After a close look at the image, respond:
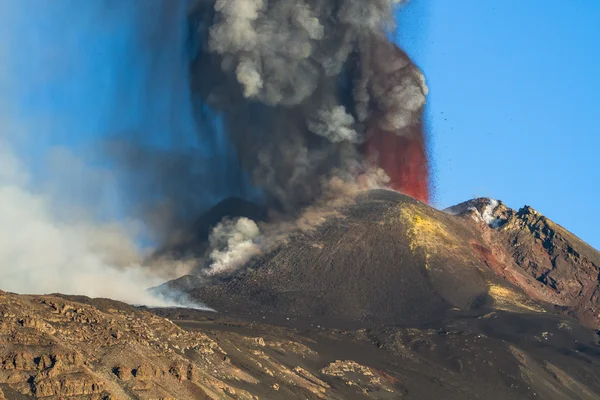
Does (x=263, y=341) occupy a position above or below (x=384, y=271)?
below

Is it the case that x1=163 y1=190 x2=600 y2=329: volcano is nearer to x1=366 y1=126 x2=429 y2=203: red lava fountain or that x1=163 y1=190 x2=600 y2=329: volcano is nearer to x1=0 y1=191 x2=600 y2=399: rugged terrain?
x1=0 y1=191 x2=600 y2=399: rugged terrain

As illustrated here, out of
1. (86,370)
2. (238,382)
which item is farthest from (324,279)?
(86,370)

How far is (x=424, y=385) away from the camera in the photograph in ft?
323

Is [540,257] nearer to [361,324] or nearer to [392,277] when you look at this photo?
[392,277]

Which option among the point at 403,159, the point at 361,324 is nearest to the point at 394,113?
the point at 403,159

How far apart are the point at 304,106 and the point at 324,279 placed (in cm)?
3256

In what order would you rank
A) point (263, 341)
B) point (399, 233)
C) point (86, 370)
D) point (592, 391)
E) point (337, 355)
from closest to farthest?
point (86, 370)
point (263, 341)
point (337, 355)
point (592, 391)
point (399, 233)

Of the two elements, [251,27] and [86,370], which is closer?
[86,370]

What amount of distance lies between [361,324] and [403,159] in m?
45.9

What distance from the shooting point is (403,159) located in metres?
158

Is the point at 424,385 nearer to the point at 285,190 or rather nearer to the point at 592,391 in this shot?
the point at 592,391

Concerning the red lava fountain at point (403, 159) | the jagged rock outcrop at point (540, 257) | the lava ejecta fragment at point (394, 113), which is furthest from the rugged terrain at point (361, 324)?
the lava ejecta fragment at point (394, 113)

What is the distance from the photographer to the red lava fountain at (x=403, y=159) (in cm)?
15475

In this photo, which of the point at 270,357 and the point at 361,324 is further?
the point at 361,324
